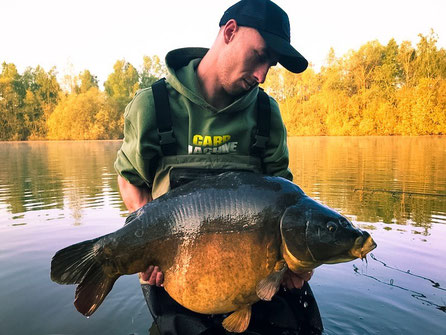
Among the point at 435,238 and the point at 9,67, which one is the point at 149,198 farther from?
the point at 9,67

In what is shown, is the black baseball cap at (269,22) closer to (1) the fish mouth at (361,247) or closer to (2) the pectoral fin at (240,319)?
(1) the fish mouth at (361,247)

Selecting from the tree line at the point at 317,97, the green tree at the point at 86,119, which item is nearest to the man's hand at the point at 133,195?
the tree line at the point at 317,97

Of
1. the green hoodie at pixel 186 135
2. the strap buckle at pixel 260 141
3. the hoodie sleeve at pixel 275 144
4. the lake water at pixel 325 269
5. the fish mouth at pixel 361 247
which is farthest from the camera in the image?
the lake water at pixel 325 269

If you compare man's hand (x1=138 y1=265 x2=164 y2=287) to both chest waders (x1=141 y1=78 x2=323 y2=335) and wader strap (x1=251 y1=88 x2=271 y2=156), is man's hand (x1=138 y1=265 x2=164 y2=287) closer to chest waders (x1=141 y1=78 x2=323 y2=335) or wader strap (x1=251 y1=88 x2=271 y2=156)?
chest waders (x1=141 y1=78 x2=323 y2=335)

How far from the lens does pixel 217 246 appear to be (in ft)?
6.96

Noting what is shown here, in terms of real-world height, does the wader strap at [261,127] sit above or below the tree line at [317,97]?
below

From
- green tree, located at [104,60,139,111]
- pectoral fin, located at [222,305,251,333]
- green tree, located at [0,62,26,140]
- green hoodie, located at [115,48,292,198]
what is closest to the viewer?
pectoral fin, located at [222,305,251,333]

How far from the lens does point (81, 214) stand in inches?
304

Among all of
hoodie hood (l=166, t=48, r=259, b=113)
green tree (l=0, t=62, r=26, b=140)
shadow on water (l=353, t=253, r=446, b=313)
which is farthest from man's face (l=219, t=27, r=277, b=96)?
green tree (l=0, t=62, r=26, b=140)

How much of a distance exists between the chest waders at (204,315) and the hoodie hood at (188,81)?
11cm

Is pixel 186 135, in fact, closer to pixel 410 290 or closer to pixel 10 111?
pixel 410 290

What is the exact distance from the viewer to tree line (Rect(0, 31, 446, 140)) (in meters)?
46.3

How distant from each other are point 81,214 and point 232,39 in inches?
240

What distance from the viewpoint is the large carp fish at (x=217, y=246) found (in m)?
2.02
